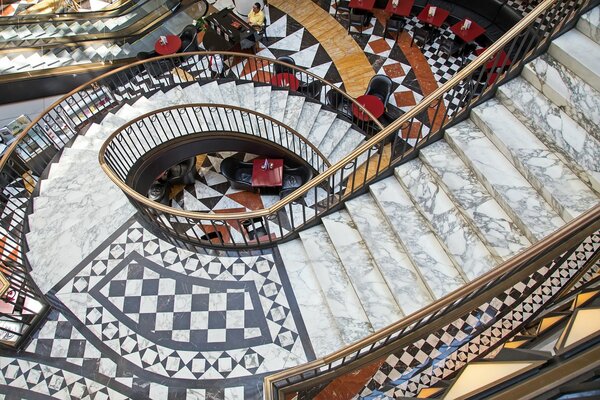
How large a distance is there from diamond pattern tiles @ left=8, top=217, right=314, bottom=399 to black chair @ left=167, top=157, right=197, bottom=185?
254 centimetres

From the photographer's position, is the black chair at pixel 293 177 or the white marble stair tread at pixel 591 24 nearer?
the white marble stair tread at pixel 591 24

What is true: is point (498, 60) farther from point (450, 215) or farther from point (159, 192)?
point (159, 192)

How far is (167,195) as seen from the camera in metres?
7.00

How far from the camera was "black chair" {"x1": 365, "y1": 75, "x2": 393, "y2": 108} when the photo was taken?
6.83 metres

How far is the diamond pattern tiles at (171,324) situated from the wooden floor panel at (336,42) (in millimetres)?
4682

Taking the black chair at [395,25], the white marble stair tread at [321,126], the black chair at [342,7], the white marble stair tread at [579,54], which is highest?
the black chair at [342,7]

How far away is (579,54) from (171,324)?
4373mm

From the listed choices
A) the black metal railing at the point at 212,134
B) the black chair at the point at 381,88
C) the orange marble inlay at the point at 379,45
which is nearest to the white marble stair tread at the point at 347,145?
the black metal railing at the point at 212,134

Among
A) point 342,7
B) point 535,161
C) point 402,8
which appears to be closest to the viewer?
point 535,161

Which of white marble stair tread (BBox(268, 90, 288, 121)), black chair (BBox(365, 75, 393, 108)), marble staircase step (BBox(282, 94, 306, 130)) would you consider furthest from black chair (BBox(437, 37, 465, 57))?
white marble stair tread (BBox(268, 90, 288, 121))

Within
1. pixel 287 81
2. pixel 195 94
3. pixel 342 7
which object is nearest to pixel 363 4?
pixel 342 7

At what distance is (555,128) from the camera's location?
322 cm

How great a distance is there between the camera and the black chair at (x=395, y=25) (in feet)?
26.0

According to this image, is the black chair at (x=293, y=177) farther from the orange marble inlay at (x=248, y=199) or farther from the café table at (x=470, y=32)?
the café table at (x=470, y=32)
